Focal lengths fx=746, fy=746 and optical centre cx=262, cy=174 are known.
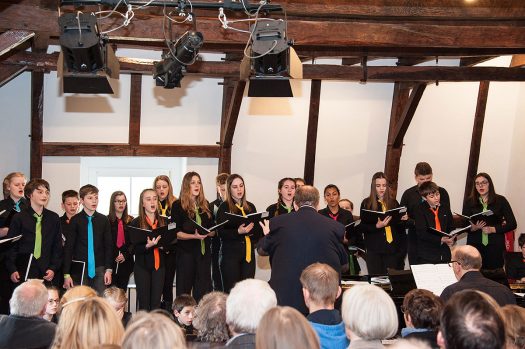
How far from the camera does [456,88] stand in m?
9.66

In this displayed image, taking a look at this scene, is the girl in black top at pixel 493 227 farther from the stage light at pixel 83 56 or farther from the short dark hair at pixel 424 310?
the stage light at pixel 83 56

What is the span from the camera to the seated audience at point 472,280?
459 cm

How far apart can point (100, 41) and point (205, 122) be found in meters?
4.01

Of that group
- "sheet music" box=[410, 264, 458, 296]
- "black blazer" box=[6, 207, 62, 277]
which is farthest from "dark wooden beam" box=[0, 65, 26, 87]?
"sheet music" box=[410, 264, 458, 296]

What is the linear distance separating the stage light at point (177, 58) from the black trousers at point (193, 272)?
2063mm

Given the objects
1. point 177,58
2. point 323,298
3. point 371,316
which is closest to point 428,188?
point 177,58

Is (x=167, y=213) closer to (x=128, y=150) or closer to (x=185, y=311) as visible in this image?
(x=128, y=150)

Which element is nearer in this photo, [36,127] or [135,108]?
[36,127]

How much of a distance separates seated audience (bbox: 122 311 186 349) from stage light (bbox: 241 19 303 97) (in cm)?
288

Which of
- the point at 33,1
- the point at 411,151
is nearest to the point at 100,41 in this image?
the point at 33,1

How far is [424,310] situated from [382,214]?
3.51 meters

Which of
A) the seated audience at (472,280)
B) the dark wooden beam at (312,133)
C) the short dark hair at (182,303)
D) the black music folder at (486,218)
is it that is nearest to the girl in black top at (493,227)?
the black music folder at (486,218)

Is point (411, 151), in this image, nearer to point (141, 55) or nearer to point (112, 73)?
point (141, 55)

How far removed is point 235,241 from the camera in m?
7.26
